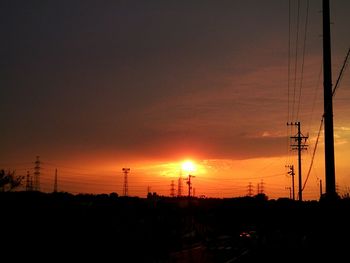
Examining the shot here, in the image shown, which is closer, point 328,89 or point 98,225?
point 328,89

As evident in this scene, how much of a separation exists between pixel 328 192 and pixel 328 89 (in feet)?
14.9

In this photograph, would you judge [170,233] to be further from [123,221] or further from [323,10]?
[323,10]

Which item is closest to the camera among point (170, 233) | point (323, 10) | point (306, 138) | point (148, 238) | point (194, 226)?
point (323, 10)

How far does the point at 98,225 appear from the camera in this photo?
1302 inches

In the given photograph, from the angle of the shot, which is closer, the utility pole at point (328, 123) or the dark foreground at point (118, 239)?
the utility pole at point (328, 123)

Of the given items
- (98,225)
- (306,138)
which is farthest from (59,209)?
(306,138)

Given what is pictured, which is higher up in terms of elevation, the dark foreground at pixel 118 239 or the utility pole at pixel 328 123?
the utility pole at pixel 328 123

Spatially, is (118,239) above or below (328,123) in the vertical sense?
below

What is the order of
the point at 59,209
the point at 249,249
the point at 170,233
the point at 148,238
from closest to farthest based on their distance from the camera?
the point at 59,209 → the point at 249,249 → the point at 148,238 → the point at 170,233

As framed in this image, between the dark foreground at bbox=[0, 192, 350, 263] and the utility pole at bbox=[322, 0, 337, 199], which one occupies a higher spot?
the utility pole at bbox=[322, 0, 337, 199]

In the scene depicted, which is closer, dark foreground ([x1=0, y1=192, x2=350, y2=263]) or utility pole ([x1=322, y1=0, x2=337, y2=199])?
utility pole ([x1=322, y1=0, x2=337, y2=199])

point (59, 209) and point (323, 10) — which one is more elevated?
point (323, 10)

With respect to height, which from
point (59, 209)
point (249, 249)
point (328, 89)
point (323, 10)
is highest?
point (323, 10)

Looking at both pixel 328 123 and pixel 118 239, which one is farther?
pixel 118 239
